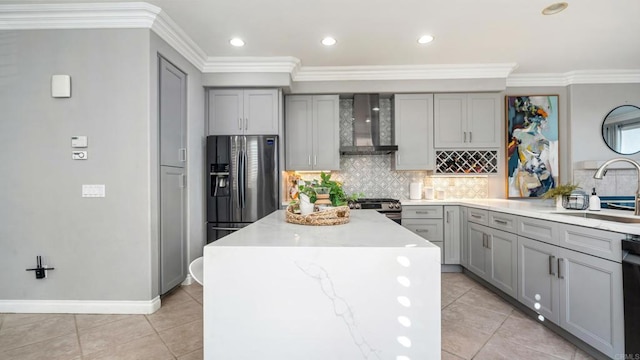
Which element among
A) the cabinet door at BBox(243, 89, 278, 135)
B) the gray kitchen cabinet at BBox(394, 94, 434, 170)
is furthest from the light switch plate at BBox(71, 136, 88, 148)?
the gray kitchen cabinet at BBox(394, 94, 434, 170)

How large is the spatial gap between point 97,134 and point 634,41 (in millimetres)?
5406

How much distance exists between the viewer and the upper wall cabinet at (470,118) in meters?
3.90

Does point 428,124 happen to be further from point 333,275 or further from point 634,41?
point 333,275

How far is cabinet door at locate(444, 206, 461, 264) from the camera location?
145 inches

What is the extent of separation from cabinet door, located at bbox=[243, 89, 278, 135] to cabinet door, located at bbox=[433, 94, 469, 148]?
217 cm

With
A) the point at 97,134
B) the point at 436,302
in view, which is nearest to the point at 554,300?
the point at 436,302

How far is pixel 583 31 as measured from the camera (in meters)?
2.82

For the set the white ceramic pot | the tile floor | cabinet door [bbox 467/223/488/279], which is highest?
the white ceramic pot

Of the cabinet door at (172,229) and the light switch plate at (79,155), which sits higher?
the light switch plate at (79,155)

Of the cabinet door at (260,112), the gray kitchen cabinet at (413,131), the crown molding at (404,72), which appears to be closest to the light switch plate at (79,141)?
the cabinet door at (260,112)

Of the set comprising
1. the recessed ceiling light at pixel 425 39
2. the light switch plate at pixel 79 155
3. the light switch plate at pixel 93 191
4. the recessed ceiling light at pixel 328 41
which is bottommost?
the light switch plate at pixel 93 191

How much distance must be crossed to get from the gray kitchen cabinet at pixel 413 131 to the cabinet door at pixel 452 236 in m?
0.67

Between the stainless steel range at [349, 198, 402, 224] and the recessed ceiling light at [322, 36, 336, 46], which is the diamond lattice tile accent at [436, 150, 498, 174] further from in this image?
the recessed ceiling light at [322, 36, 336, 46]

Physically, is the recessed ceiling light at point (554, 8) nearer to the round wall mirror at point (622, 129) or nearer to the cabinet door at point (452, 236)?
the cabinet door at point (452, 236)
